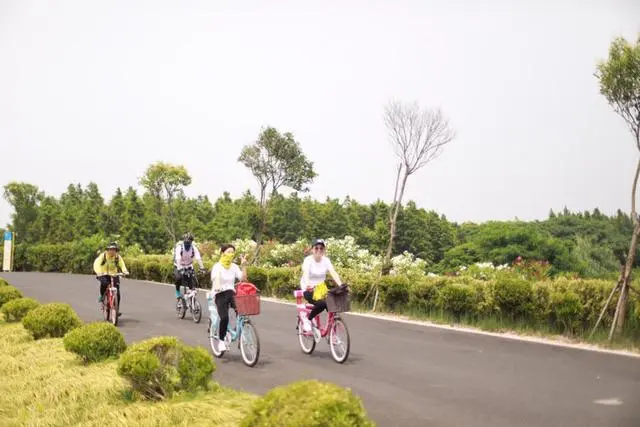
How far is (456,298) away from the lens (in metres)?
15.9

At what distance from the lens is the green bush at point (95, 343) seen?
9.46 meters

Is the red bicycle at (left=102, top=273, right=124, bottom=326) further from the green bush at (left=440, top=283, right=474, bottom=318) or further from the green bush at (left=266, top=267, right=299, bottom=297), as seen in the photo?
the green bush at (left=266, top=267, right=299, bottom=297)

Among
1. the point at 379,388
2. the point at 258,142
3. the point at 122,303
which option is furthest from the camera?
the point at 258,142

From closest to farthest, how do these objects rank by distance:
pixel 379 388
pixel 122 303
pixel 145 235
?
pixel 379 388, pixel 122 303, pixel 145 235

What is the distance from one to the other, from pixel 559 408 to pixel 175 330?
9.54m

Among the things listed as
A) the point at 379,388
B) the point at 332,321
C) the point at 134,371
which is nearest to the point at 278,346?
the point at 332,321

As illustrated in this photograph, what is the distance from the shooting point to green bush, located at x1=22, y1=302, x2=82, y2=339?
39.2ft

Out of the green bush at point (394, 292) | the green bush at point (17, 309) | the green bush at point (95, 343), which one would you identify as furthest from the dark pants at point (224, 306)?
the green bush at point (394, 292)

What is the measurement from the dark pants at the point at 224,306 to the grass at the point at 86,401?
2010 millimetres

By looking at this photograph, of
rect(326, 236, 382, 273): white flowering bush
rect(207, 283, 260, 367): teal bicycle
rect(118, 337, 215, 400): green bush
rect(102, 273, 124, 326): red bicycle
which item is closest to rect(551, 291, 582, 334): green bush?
rect(207, 283, 260, 367): teal bicycle

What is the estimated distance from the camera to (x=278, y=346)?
40.3 feet

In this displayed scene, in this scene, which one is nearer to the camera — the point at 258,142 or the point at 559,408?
the point at 559,408

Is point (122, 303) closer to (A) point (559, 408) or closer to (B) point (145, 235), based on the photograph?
(A) point (559, 408)

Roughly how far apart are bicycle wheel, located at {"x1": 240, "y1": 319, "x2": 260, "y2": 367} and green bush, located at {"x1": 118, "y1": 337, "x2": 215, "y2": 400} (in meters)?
2.35
